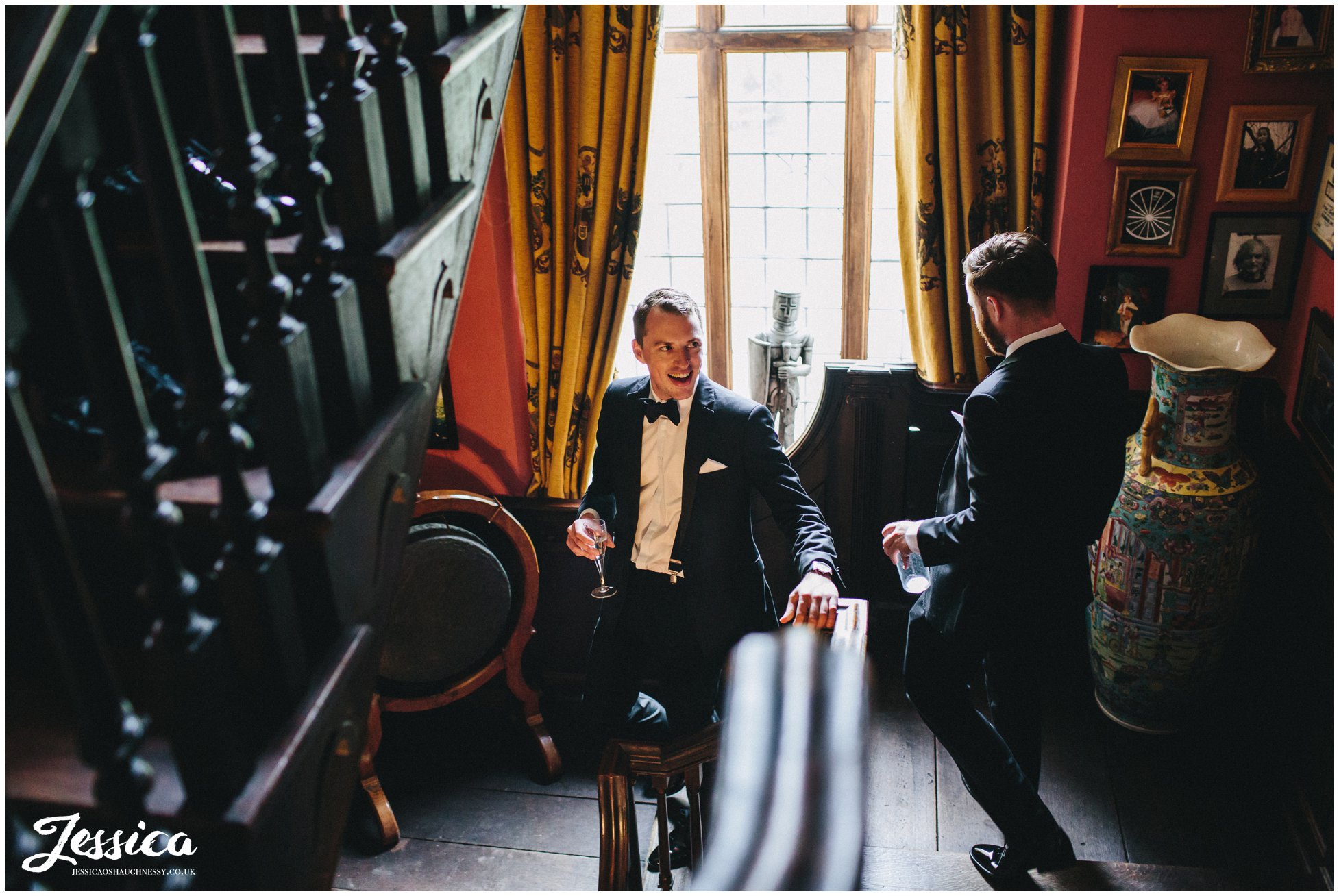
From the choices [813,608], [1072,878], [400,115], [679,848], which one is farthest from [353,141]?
[1072,878]

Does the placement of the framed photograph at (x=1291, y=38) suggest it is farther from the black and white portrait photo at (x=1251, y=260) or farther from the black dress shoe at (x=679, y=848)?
the black dress shoe at (x=679, y=848)

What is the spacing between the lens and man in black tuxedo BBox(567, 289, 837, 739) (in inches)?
97.3

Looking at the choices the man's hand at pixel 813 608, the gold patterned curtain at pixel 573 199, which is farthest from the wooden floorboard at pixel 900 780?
the gold patterned curtain at pixel 573 199

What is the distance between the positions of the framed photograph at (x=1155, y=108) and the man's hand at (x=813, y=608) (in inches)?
71.3

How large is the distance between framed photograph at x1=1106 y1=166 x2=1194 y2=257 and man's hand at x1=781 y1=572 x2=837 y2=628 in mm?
1715

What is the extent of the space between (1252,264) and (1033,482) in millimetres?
1322

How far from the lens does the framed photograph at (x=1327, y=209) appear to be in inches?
106

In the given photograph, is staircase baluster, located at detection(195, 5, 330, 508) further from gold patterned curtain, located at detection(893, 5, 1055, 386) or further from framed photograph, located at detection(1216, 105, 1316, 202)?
framed photograph, located at detection(1216, 105, 1316, 202)

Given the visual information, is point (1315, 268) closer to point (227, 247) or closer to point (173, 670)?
point (227, 247)

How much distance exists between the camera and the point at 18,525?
750 millimetres

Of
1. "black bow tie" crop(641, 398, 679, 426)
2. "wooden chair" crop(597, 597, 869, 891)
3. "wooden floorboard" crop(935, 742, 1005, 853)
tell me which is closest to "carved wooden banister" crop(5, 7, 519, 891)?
"wooden chair" crop(597, 597, 869, 891)

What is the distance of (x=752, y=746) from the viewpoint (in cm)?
156

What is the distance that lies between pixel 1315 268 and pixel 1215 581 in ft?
3.16

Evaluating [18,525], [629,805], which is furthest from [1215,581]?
[18,525]
